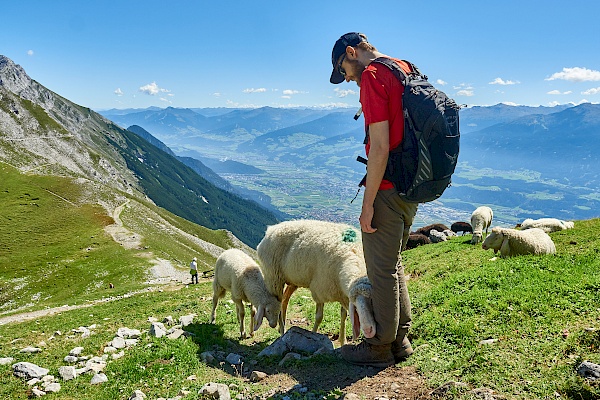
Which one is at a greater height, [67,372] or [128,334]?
A: [67,372]

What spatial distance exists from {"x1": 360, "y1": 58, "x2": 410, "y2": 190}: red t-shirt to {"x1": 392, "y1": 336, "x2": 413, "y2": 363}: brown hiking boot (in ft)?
12.0

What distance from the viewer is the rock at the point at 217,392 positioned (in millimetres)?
6488

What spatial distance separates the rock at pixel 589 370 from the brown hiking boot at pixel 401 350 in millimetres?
2584

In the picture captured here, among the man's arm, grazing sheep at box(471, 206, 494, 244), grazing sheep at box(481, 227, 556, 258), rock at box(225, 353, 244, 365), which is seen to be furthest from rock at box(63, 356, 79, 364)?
grazing sheep at box(471, 206, 494, 244)

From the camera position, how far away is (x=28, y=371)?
901 cm

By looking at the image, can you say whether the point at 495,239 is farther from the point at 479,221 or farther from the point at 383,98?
the point at 383,98

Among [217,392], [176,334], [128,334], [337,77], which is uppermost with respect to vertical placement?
[337,77]

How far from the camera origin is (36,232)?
73375 millimetres

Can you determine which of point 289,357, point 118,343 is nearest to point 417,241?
point 289,357

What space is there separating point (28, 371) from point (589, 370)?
11.1 metres

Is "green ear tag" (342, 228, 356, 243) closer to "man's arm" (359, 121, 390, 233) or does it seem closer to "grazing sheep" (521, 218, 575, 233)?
"man's arm" (359, 121, 390, 233)

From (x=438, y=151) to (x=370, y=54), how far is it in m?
1.99

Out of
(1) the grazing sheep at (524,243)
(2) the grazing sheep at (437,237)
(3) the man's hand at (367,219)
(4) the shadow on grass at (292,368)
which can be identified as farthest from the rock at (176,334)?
(2) the grazing sheep at (437,237)

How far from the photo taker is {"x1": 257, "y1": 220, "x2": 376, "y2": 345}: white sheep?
322 inches
